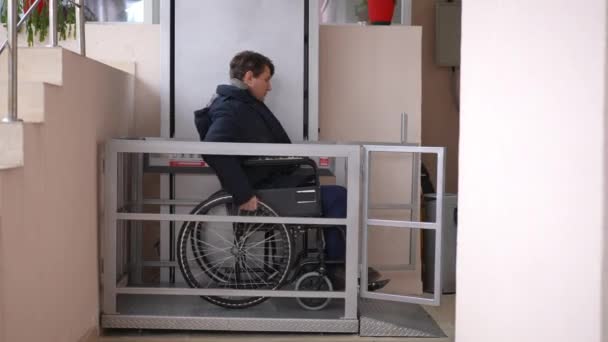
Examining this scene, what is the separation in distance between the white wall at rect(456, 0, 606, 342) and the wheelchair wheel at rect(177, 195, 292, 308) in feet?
4.46

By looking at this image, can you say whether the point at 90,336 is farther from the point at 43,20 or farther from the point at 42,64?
the point at 43,20

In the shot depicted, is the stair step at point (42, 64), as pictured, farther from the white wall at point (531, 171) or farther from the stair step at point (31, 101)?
the white wall at point (531, 171)

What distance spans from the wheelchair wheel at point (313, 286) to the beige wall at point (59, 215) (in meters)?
0.95

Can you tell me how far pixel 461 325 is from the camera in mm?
2578

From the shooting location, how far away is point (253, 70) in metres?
3.96

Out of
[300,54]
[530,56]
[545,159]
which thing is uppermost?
[300,54]

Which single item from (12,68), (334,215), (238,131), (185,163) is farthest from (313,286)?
(12,68)

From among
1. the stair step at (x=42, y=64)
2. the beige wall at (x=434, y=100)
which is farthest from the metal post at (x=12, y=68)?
the beige wall at (x=434, y=100)

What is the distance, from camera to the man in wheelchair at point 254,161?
3.70 m

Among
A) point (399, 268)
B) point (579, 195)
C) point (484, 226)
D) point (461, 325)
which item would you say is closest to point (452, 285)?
point (399, 268)

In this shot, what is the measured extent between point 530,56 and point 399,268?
2839 millimetres

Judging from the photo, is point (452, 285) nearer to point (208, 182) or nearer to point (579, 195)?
point (208, 182)

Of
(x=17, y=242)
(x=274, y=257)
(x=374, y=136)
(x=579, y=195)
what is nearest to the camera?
(x=579, y=195)

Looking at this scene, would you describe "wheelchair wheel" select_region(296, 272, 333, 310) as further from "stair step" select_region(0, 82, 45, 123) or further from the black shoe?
"stair step" select_region(0, 82, 45, 123)
